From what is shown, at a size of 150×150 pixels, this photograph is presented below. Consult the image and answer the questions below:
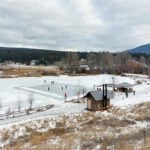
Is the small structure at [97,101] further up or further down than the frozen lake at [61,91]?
further up

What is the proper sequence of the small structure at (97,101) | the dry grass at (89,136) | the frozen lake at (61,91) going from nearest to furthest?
the dry grass at (89,136) → the small structure at (97,101) → the frozen lake at (61,91)

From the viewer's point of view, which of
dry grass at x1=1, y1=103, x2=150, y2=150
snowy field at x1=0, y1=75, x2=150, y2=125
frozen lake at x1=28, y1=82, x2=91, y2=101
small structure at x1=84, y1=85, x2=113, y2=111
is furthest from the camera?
frozen lake at x1=28, y1=82, x2=91, y2=101

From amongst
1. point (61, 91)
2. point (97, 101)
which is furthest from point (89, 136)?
point (61, 91)

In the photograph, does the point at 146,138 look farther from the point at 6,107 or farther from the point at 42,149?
the point at 6,107

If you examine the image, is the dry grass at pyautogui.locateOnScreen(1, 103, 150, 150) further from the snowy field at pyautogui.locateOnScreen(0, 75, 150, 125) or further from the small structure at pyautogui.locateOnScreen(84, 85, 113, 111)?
the small structure at pyautogui.locateOnScreen(84, 85, 113, 111)

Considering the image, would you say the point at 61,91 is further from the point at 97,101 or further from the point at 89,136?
the point at 89,136

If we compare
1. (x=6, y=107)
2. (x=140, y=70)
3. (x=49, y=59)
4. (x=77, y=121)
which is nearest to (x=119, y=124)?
(x=77, y=121)

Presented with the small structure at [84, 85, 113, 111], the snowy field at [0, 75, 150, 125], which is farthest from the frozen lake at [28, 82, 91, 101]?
the small structure at [84, 85, 113, 111]

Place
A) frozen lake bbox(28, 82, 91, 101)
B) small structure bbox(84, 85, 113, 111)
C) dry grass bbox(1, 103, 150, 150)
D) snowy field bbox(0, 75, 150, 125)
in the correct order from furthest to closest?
1. frozen lake bbox(28, 82, 91, 101)
2. snowy field bbox(0, 75, 150, 125)
3. small structure bbox(84, 85, 113, 111)
4. dry grass bbox(1, 103, 150, 150)

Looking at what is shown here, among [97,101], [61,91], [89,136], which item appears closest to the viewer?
[89,136]

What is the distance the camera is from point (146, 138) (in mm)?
13164

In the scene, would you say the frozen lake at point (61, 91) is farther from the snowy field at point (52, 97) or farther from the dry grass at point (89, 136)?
the dry grass at point (89, 136)

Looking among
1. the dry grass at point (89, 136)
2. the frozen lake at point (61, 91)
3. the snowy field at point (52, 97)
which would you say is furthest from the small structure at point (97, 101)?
the frozen lake at point (61, 91)

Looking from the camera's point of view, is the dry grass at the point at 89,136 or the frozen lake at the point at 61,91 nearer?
the dry grass at the point at 89,136
